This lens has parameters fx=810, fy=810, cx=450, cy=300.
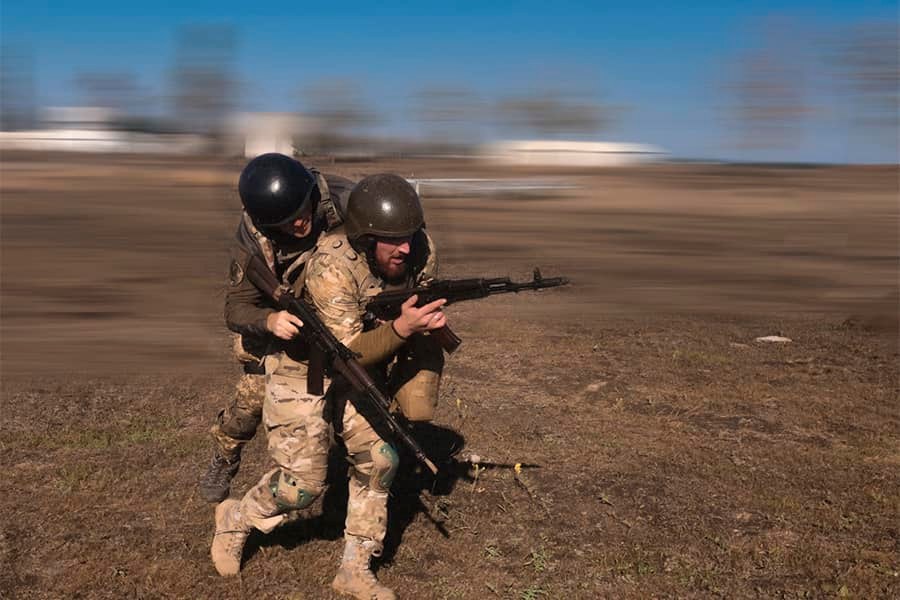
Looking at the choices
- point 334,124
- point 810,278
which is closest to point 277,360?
point 810,278

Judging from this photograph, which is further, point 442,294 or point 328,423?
point 328,423

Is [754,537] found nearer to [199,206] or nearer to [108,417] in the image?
[108,417]

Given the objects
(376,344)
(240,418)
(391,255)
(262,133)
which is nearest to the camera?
(376,344)

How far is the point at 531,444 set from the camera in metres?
7.04

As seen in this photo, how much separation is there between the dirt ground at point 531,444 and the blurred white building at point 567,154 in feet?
119

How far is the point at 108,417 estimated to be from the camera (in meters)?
7.53

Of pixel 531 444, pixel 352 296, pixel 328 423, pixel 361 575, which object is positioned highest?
pixel 352 296

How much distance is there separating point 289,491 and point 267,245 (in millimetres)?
1398

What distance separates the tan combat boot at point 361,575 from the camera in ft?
14.8

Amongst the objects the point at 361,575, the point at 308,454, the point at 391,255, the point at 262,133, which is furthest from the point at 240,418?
the point at 262,133

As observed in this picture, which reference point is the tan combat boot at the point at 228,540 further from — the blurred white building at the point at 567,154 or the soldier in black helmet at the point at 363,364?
the blurred white building at the point at 567,154

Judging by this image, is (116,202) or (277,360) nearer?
(277,360)

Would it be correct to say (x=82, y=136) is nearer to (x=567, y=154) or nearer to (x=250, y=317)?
(x=567, y=154)

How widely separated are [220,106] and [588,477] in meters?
35.8
